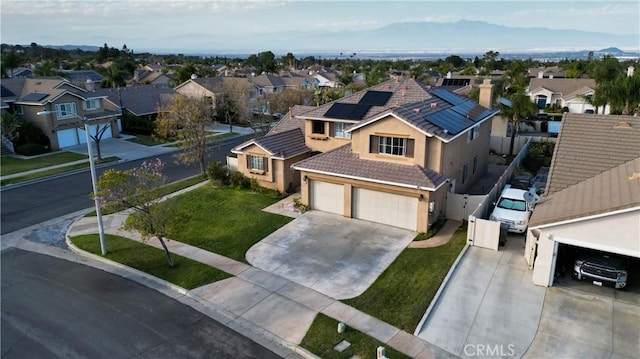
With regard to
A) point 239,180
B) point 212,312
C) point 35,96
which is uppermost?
point 35,96

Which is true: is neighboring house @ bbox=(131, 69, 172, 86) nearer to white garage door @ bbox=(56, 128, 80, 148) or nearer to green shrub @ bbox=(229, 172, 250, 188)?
white garage door @ bbox=(56, 128, 80, 148)

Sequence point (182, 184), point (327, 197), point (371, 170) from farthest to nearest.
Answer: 1. point (182, 184)
2. point (327, 197)
3. point (371, 170)

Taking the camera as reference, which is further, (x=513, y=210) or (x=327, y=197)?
(x=327, y=197)

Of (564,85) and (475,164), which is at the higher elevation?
(564,85)

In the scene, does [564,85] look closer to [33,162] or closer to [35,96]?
[33,162]

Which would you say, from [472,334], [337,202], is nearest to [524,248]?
[472,334]

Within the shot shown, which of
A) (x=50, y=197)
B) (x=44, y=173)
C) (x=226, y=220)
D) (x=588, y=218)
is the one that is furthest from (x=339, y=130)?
(x=44, y=173)
